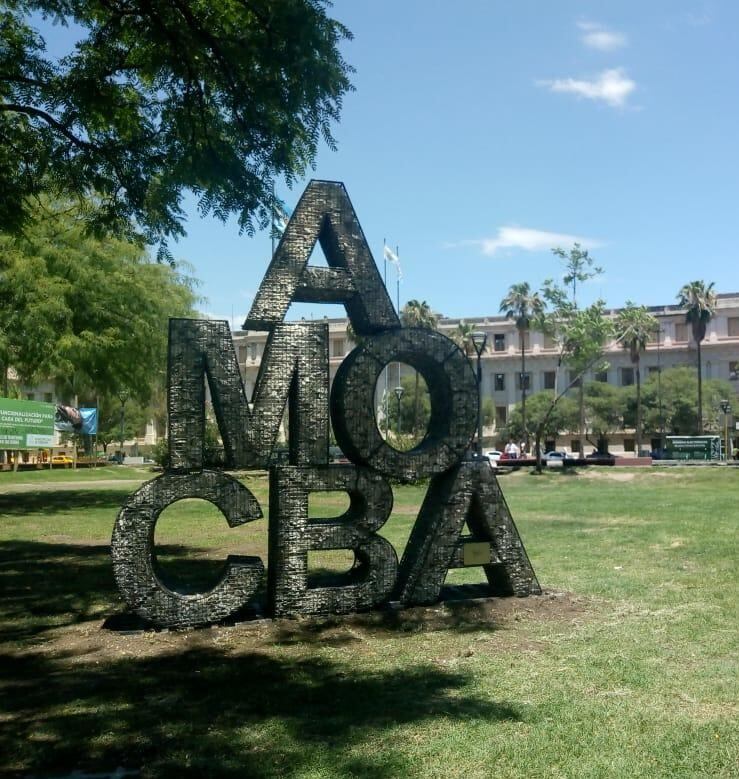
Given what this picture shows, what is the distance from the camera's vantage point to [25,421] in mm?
28125

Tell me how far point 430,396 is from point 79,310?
16.3 m

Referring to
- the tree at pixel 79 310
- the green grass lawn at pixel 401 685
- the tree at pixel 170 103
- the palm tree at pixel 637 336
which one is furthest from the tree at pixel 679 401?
the tree at pixel 170 103

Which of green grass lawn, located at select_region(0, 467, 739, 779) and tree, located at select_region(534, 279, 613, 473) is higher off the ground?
tree, located at select_region(534, 279, 613, 473)

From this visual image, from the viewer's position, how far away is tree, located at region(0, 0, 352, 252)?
10.3 metres

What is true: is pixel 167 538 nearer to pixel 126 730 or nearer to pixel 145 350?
pixel 145 350

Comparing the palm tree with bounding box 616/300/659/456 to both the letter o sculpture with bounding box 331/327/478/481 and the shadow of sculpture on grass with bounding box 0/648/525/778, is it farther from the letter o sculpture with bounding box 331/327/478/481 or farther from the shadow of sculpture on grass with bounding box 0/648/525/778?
the shadow of sculpture on grass with bounding box 0/648/525/778

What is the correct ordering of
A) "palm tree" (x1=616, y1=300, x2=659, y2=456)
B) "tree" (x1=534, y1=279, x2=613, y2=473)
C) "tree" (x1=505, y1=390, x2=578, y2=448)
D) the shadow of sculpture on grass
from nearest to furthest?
1. the shadow of sculpture on grass
2. "tree" (x1=534, y1=279, x2=613, y2=473)
3. "palm tree" (x1=616, y1=300, x2=659, y2=456)
4. "tree" (x1=505, y1=390, x2=578, y2=448)

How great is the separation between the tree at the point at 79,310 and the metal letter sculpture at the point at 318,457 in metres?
13.1

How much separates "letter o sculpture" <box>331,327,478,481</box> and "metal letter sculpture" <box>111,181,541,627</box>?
0.01 metres

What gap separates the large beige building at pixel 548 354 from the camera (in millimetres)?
69688

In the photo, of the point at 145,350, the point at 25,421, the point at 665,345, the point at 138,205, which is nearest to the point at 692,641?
the point at 138,205

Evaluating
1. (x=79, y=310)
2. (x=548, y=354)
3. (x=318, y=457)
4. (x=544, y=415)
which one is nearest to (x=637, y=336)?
(x=544, y=415)

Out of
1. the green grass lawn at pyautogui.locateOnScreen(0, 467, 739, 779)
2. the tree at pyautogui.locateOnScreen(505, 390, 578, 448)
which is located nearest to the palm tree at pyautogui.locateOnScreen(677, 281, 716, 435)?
the tree at pyautogui.locateOnScreen(505, 390, 578, 448)

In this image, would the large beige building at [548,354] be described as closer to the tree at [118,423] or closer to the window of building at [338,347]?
the window of building at [338,347]
